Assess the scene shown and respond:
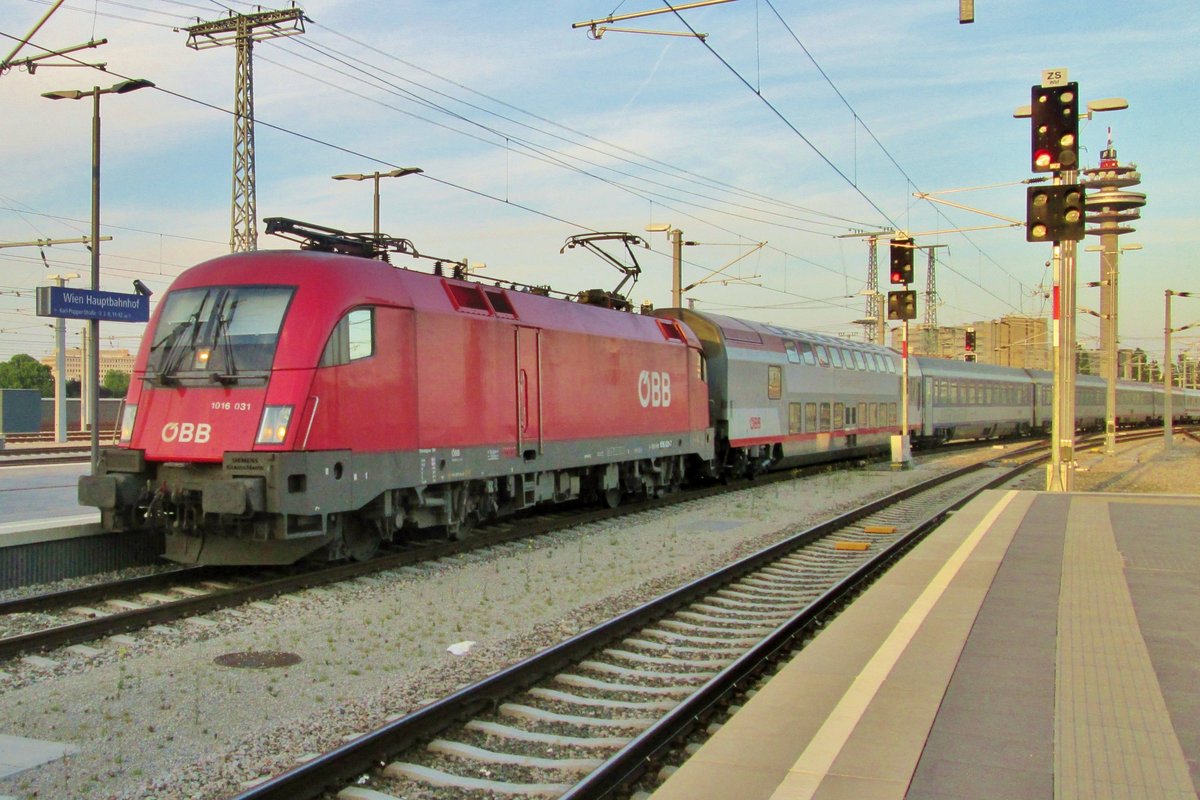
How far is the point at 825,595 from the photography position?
872cm

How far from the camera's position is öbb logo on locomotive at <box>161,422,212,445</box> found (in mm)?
9375

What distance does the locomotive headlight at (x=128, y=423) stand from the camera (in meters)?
9.95

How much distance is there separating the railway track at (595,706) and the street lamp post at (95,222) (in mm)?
6983

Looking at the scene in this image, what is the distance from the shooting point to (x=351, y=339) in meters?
9.76

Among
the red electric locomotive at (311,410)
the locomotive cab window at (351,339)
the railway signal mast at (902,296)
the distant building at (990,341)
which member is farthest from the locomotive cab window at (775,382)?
the distant building at (990,341)

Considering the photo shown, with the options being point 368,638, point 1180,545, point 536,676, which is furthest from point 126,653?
point 1180,545

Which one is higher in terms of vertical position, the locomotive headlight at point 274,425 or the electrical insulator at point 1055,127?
the electrical insulator at point 1055,127

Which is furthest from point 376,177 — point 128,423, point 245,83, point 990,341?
point 990,341

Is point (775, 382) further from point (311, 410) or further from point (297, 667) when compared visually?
point (297, 667)

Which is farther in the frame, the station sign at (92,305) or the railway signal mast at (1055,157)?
the railway signal mast at (1055,157)

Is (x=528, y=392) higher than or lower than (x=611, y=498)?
higher

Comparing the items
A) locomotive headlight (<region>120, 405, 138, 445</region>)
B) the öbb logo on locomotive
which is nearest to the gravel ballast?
the öbb logo on locomotive

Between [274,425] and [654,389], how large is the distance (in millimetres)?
8900

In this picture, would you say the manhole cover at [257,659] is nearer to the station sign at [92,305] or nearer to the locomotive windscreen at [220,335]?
the locomotive windscreen at [220,335]
